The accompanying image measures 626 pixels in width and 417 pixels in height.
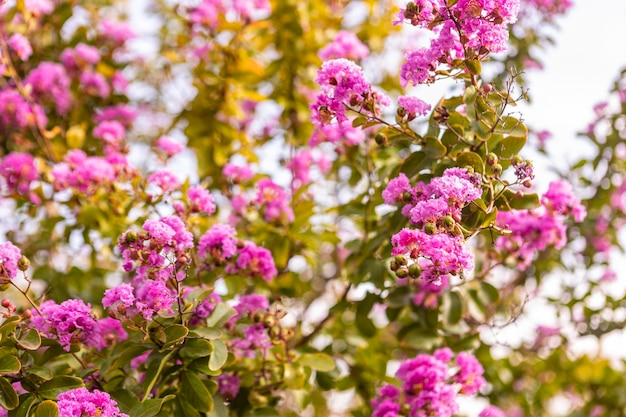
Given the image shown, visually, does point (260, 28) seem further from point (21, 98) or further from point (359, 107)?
point (359, 107)

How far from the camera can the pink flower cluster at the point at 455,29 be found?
1.84m

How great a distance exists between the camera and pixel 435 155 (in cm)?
209

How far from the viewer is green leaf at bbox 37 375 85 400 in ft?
5.91

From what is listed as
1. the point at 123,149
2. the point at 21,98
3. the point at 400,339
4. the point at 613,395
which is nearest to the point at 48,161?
the point at 21,98

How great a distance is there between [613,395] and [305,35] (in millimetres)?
2591

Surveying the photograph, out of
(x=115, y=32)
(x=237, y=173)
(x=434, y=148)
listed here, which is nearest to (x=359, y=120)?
(x=434, y=148)

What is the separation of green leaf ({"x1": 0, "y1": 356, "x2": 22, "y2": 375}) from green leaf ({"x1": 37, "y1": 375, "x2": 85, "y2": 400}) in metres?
0.12

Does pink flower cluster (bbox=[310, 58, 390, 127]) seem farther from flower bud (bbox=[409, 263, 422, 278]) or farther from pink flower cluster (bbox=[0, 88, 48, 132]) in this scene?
pink flower cluster (bbox=[0, 88, 48, 132])

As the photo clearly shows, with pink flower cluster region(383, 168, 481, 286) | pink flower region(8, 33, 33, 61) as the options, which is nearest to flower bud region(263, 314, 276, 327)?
pink flower cluster region(383, 168, 481, 286)

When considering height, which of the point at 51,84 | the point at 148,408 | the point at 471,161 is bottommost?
the point at 51,84

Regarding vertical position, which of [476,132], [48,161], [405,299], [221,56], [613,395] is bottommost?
[613,395]

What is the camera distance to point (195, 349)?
1881 mm

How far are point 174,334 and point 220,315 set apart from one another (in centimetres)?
28

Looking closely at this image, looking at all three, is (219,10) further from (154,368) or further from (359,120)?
(154,368)
